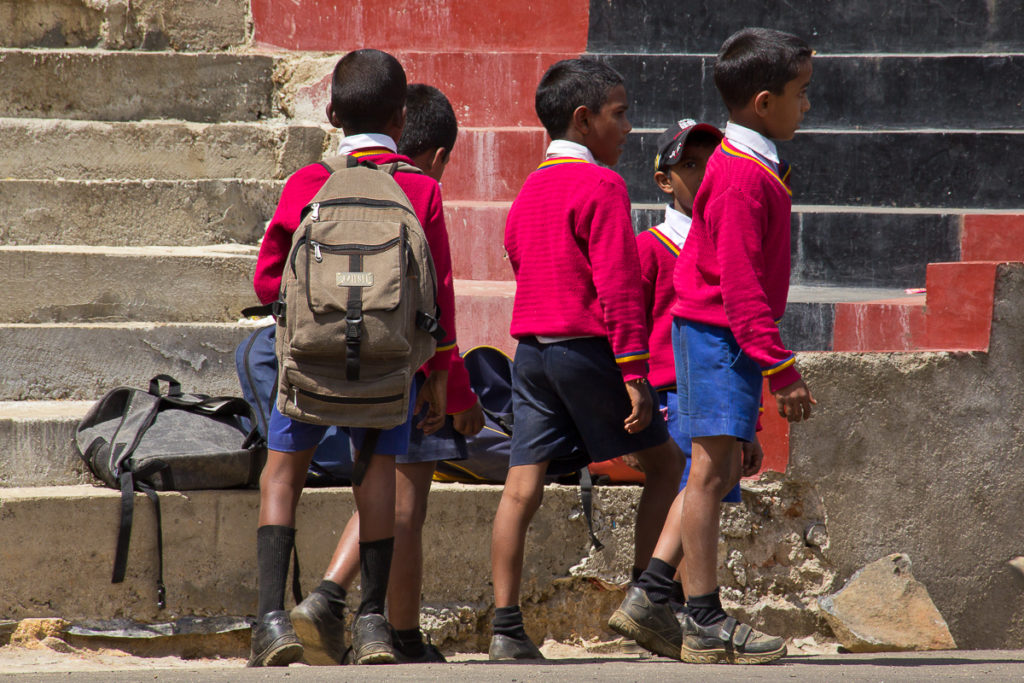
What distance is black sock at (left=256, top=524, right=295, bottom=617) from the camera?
2.80 metres

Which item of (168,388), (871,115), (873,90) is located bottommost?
(168,388)

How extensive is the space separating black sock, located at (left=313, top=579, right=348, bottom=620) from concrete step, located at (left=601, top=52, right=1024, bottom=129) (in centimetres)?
348

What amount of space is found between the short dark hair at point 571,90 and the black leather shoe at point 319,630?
1472 millimetres

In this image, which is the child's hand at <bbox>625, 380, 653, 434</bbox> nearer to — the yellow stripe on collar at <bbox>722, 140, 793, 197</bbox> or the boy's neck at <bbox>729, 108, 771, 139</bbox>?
the yellow stripe on collar at <bbox>722, 140, 793, 197</bbox>

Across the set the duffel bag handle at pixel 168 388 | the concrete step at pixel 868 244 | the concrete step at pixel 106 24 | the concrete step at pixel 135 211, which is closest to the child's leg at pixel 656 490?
the duffel bag handle at pixel 168 388

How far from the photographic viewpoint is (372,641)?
9.26 ft

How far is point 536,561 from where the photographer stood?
372 centimetres

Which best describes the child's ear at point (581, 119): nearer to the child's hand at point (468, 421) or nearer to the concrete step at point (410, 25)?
the child's hand at point (468, 421)

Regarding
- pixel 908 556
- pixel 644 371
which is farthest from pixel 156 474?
pixel 908 556

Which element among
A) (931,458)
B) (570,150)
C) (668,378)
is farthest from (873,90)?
(570,150)

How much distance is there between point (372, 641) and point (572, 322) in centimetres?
99

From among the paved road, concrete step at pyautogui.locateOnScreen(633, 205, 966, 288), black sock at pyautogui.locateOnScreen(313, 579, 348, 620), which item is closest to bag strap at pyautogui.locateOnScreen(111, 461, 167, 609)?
the paved road

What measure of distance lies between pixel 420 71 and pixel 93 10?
5.91 feet

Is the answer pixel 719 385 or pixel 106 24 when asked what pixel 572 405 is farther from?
pixel 106 24
